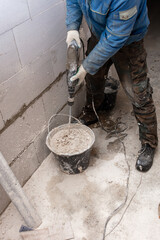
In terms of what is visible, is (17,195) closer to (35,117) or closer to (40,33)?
(35,117)

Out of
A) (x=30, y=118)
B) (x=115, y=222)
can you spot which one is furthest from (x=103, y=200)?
(x=30, y=118)

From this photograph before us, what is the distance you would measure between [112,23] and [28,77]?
31.4 inches

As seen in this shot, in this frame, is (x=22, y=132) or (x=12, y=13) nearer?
(x=12, y=13)

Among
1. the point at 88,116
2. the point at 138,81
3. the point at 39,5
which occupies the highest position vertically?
the point at 39,5

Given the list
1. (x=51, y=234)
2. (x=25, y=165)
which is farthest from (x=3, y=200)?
(x=51, y=234)

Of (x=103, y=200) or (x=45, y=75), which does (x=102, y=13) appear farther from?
(x=103, y=200)

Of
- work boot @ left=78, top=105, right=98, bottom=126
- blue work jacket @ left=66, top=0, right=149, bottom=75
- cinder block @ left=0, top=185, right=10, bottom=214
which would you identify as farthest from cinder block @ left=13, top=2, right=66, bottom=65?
cinder block @ left=0, top=185, right=10, bottom=214

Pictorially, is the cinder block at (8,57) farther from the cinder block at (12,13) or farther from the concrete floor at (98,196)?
the concrete floor at (98,196)

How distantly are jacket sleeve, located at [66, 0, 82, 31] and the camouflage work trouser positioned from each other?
0.23 m

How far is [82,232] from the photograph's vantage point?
1.95 meters

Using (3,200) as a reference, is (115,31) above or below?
above

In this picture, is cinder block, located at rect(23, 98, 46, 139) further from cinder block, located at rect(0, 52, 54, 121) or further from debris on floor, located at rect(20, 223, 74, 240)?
debris on floor, located at rect(20, 223, 74, 240)

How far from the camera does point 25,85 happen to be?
2078 mm

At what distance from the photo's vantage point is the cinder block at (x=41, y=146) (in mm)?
2396
